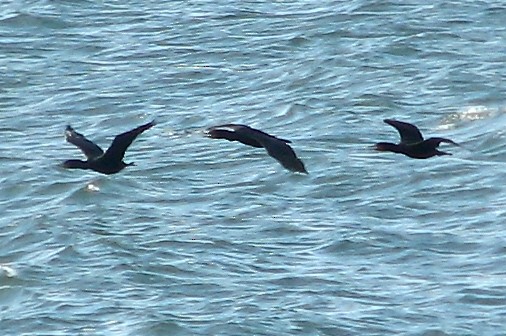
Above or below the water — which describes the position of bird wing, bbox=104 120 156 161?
above

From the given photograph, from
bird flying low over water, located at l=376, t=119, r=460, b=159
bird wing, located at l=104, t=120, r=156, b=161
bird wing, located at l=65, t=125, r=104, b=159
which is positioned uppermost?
bird wing, located at l=104, t=120, r=156, b=161

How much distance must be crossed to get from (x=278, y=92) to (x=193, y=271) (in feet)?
19.9

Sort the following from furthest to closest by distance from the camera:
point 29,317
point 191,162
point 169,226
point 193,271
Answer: point 191,162, point 169,226, point 193,271, point 29,317

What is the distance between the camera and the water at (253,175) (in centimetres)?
1741

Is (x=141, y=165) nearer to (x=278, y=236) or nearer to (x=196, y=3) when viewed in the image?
(x=278, y=236)

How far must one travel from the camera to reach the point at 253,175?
21.3 meters

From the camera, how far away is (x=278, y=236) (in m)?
19.3

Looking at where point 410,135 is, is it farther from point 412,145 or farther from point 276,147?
point 276,147

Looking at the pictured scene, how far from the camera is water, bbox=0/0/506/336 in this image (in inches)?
685

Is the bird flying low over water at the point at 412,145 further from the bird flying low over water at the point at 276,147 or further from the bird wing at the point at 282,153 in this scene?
the bird wing at the point at 282,153

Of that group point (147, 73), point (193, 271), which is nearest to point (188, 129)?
point (147, 73)

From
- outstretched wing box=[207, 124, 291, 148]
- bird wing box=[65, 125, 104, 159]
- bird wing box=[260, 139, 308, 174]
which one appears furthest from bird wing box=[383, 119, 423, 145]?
bird wing box=[65, 125, 104, 159]

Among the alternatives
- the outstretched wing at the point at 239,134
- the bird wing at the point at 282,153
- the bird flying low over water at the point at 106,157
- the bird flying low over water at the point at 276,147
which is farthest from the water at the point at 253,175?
the bird wing at the point at 282,153

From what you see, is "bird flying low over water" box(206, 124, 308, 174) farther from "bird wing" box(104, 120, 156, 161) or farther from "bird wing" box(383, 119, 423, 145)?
"bird wing" box(383, 119, 423, 145)
